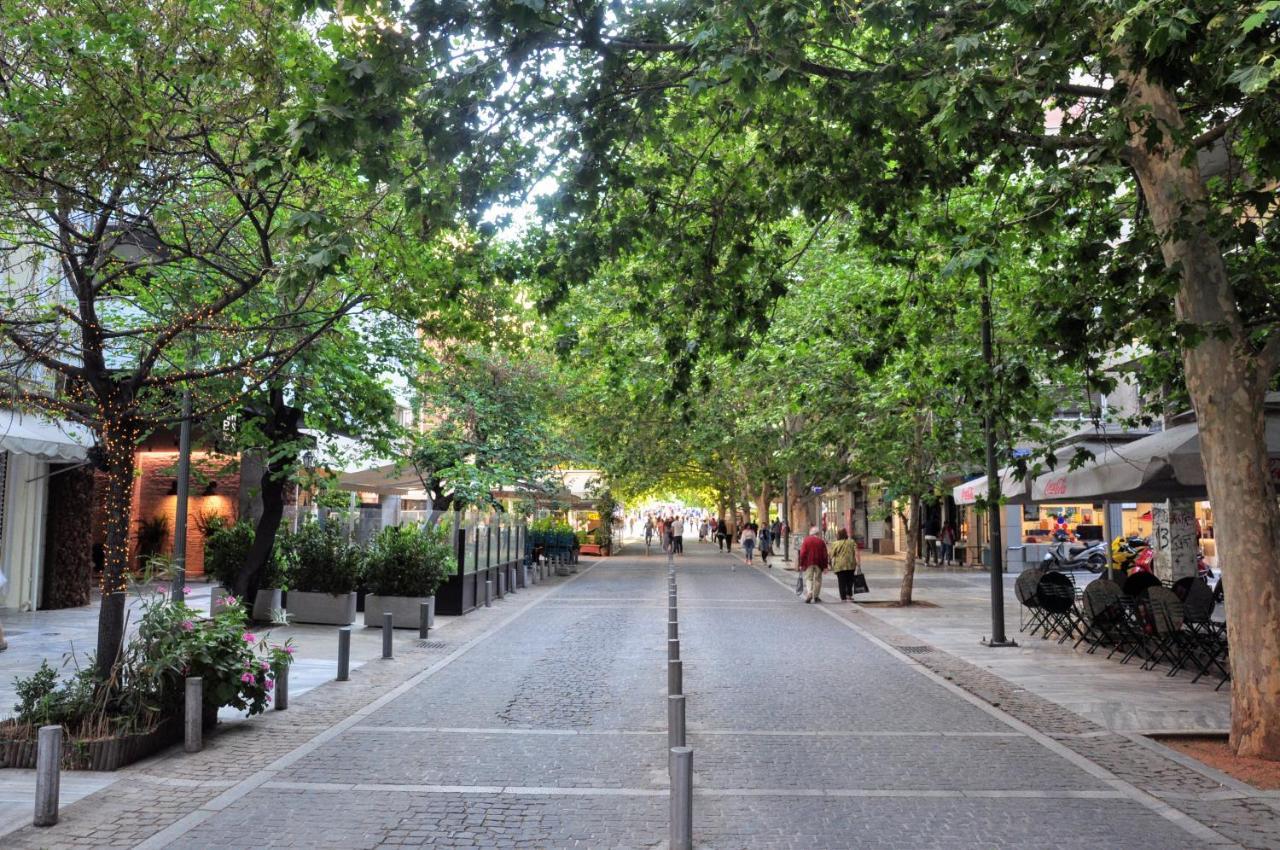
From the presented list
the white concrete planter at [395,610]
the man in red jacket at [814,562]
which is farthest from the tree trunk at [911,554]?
the white concrete planter at [395,610]

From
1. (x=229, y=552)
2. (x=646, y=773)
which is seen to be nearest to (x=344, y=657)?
(x=646, y=773)

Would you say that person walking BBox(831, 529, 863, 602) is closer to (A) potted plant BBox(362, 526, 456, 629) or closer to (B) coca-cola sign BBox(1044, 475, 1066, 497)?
(B) coca-cola sign BBox(1044, 475, 1066, 497)

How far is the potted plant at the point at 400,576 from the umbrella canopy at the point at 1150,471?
390 inches

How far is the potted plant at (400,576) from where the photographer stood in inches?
658

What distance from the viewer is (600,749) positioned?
807 cm

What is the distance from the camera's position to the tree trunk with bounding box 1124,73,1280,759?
24.6ft

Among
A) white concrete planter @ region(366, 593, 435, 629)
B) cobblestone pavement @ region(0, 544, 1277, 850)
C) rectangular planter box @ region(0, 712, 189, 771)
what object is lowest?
cobblestone pavement @ region(0, 544, 1277, 850)

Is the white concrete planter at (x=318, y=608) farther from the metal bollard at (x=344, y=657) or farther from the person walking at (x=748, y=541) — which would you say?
the person walking at (x=748, y=541)

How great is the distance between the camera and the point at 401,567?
17.0m

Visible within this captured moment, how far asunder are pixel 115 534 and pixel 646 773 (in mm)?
4718

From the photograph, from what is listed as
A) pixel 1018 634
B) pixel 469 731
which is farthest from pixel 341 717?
pixel 1018 634

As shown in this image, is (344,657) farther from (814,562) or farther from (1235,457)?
(814,562)

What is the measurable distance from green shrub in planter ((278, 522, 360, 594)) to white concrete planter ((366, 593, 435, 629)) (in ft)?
1.47

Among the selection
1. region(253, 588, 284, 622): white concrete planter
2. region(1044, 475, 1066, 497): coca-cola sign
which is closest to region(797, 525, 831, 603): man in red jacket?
region(1044, 475, 1066, 497): coca-cola sign
